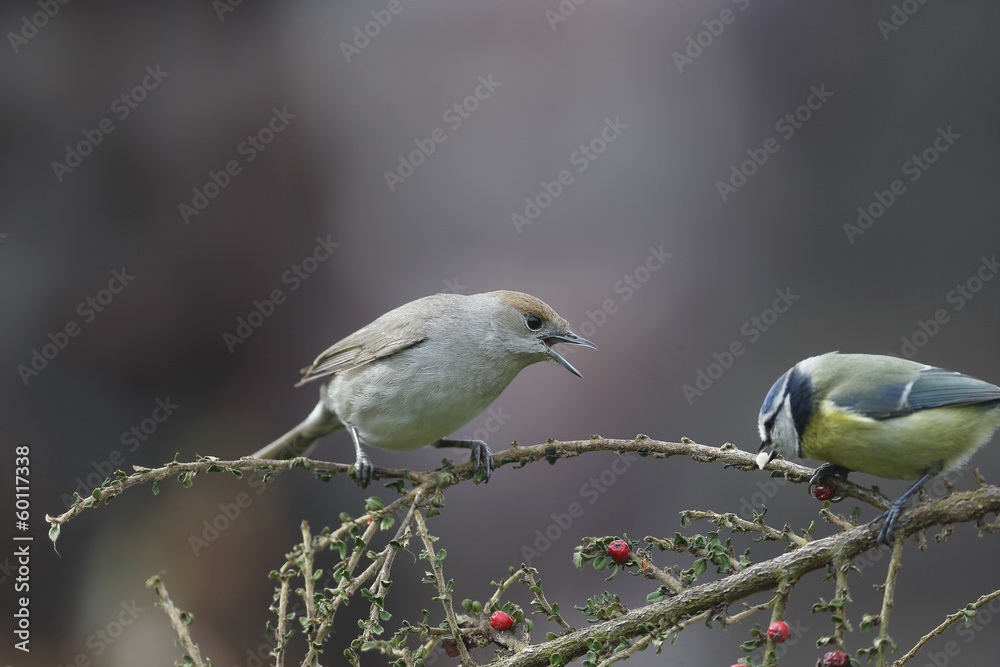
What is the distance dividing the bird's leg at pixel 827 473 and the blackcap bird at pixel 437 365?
2.15 feet

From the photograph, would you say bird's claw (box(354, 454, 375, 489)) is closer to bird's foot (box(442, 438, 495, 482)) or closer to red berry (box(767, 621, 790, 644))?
bird's foot (box(442, 438, 495, 482))

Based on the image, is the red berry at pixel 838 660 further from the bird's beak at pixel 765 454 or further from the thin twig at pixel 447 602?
the thin twig at pixel 447 602

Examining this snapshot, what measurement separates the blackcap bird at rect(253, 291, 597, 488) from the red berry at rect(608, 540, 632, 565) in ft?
2.13

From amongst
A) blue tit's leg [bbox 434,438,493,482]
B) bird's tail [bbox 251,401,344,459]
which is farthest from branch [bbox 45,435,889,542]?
bird's tail [bbox 251,401,344,459]

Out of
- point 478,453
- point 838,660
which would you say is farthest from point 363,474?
point 838,660

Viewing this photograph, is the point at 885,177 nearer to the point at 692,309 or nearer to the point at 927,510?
the point at 692,309

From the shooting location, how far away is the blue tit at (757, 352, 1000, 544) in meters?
1.71

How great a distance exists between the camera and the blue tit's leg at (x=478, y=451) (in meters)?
1.79

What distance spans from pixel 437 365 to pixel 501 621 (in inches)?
36.0

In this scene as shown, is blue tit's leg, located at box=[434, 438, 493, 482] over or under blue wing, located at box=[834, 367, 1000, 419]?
under

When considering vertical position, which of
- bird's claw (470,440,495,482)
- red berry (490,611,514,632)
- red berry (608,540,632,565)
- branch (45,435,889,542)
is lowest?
red berry (490,611,514,632)

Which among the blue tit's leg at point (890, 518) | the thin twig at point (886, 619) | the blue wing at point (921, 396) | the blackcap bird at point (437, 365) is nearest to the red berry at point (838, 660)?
the thin twig at point (886, 619)

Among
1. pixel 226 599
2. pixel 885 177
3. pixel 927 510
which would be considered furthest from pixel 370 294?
pixel 927 510

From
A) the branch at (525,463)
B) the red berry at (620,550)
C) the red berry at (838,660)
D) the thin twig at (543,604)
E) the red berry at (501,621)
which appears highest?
the branch at (525,463)
